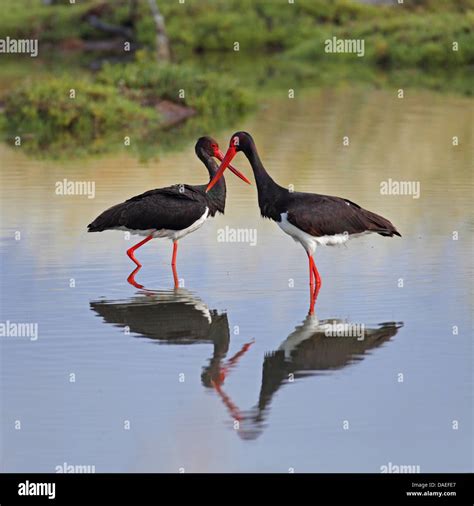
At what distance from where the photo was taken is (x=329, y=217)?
13.4 meters

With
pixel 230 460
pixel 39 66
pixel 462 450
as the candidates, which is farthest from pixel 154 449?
pixel 39 66

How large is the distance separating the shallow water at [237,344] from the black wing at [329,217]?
2.18ft

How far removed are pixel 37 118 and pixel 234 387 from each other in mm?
19252

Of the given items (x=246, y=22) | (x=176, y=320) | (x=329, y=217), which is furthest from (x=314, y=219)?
(x=246, y=22)

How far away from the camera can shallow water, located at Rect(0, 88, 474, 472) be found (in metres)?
9.14

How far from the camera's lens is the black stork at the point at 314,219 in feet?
43.8

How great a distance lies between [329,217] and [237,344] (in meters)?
2.31

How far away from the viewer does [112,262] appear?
50.2 ft

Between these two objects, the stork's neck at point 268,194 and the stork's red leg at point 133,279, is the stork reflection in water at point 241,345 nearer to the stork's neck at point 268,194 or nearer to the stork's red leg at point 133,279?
the stork's red leg at point 133,279

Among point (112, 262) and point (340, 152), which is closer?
point (112, 262)

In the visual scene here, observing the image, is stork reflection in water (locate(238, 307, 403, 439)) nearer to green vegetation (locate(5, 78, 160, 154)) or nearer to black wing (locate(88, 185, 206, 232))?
black wing (locate(88, 185, 206, 232))

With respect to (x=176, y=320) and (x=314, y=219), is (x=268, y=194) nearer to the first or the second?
(x=314, y=219)
